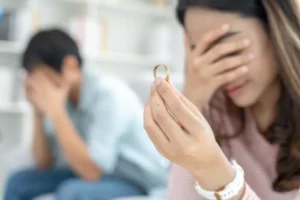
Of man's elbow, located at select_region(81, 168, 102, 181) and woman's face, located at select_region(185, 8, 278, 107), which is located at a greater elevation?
woman's face, located at select_region(185, 8, 278, 107)

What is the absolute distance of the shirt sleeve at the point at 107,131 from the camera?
1.27 meters

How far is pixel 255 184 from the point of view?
0.90 meters

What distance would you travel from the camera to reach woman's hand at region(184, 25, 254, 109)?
2.51ft

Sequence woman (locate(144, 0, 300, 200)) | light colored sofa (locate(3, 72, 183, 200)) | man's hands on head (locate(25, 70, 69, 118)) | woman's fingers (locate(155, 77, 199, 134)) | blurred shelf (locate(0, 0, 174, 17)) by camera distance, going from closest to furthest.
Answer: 1. woman's fingers (locate(155, 77, 199, 134))
2. woman (locate(144, 0, 300, 200))
3. man's hands on head (locate(25, 70, 69, 118))
4. light colored sofa (locate(3, 72, 183, 200))
5. blurred shelf (locate(0, 0, 174, 17))

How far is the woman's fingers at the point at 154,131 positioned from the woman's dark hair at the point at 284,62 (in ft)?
0.95

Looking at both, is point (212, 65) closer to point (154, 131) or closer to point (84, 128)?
point (154, 131)

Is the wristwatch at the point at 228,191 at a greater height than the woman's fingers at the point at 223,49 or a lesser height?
lesser

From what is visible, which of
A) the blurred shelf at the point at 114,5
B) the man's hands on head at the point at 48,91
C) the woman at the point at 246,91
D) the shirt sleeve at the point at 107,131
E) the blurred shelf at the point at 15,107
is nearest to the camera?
the woman at the point at 246,91

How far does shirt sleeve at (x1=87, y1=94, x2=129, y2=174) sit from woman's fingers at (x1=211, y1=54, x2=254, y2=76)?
563mm

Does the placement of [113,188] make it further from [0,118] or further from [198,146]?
[0,118]

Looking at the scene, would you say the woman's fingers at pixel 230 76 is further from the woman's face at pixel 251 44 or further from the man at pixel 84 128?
the man at pixel 84 128

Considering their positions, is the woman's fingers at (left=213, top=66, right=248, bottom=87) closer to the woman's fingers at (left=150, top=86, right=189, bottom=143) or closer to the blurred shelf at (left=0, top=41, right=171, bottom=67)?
the woman's fingers at (left=150, top=86, right=189, bottom=143)

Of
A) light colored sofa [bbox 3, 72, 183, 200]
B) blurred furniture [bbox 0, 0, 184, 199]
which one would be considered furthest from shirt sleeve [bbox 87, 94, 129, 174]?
blurred furniture [bbox 0, 0, 184, 199]

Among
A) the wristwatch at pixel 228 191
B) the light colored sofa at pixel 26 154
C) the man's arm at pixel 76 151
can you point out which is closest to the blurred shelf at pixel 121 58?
the light colored sofa at pixel 26 154
